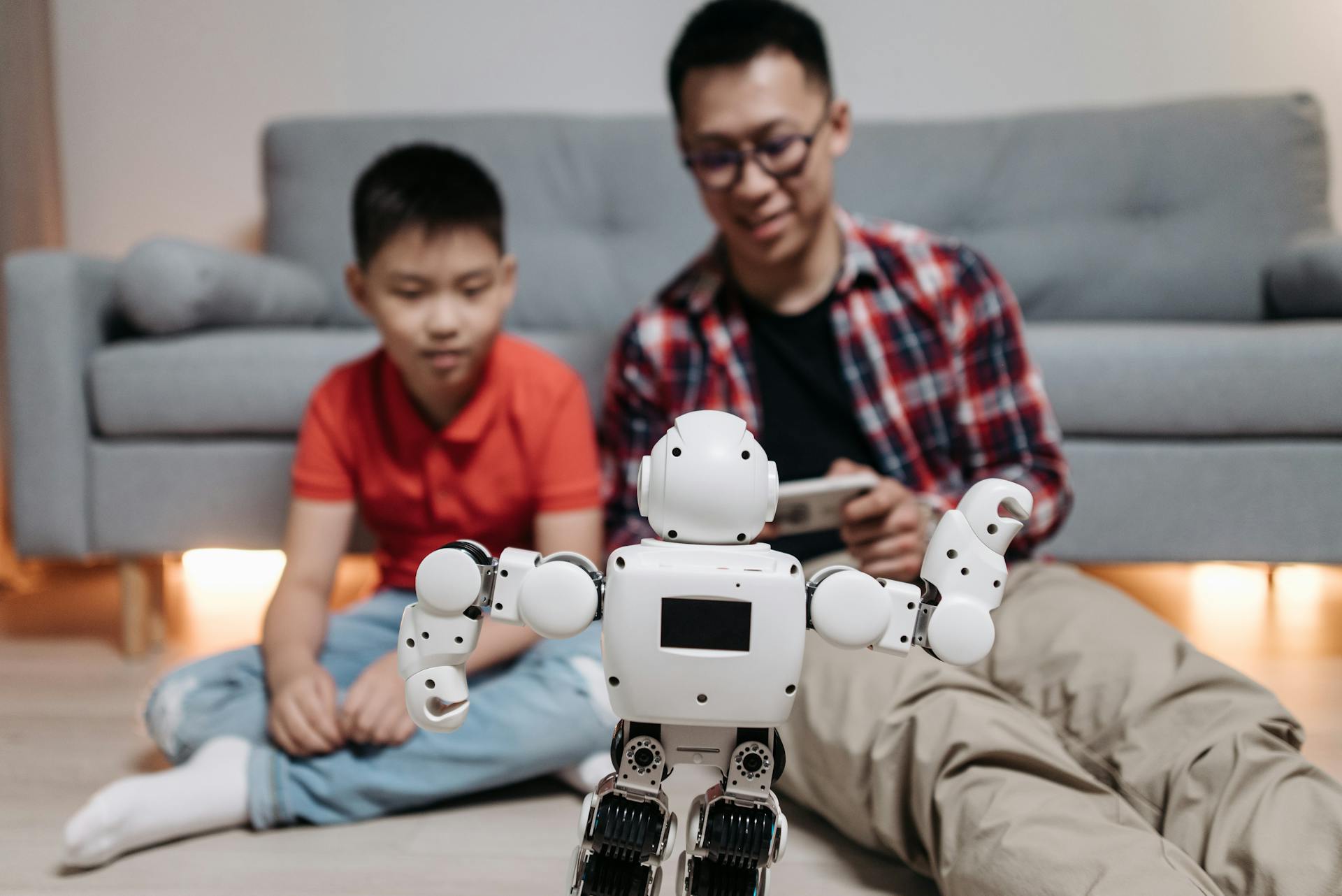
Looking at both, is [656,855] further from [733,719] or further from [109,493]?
[109,493]

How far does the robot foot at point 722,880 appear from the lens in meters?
0.51

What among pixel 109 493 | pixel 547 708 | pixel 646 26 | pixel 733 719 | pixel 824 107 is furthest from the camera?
pixel 646 26

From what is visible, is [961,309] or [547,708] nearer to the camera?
[547,708]

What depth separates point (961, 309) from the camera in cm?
118

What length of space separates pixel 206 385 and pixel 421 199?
0.60m

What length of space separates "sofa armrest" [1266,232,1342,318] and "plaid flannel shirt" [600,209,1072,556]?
2.32ft

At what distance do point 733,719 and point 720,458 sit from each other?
13 centimetres

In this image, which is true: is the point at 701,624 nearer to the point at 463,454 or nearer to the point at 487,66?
the point at 463,454

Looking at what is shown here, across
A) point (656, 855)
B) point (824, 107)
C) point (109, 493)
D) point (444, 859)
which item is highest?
point (824, 107)

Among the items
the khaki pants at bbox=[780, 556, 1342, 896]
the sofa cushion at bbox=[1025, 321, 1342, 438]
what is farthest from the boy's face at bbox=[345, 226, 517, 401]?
the sofa cushion at bbox=[1025, 321, 1342, 438]

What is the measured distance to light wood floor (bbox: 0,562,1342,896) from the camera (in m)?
0.79

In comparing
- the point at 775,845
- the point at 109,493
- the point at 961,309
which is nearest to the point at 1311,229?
the point at 961,309

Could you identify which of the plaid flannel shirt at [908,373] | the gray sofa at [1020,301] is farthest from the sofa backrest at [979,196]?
the plaid flannel shirt at [908,373]

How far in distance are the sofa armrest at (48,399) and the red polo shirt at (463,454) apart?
52 centimetres
